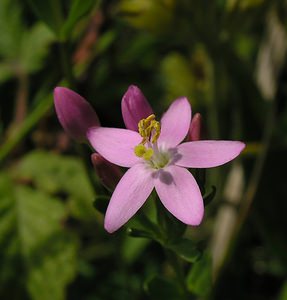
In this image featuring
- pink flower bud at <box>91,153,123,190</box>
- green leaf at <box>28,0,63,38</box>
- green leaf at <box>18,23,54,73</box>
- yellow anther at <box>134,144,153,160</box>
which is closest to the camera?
pink flower bud at <box>91,153,123,190</box>

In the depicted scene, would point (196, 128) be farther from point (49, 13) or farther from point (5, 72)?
point (5, 72)

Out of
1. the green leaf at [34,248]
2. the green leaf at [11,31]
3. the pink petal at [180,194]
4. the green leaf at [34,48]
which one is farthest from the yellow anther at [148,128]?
the green leaf at [11,31]

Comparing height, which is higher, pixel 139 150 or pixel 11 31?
pixel 11 31

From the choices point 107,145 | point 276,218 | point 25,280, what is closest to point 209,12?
point 276,218

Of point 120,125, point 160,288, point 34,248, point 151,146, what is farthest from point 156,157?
point 120,125

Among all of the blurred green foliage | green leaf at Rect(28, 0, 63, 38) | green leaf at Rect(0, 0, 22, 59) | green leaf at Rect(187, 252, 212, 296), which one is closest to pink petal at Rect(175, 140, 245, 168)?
green leaf at Rect(187, 252, 212, 296)

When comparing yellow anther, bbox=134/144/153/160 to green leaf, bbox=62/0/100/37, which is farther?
green leaf, bbox=62/0/100/37

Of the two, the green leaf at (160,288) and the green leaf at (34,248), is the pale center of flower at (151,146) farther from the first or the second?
the green leaf at (34,248)

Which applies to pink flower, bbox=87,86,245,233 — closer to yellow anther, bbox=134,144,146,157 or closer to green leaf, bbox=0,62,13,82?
yellow anther, bbox=134,144,146,157
